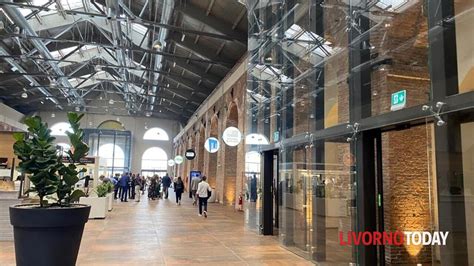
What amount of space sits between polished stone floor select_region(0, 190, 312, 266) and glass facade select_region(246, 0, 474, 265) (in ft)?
2.10

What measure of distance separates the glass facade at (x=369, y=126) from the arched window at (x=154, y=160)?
25.7 meters

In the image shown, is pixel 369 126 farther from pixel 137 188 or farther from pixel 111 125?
pixel 111 125

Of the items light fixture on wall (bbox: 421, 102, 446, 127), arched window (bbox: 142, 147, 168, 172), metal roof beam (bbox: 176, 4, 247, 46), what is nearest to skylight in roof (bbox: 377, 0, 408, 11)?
light fixture on wall (bbox: 421, 102, 446, 127)

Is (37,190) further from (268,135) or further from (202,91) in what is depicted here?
(202,91)

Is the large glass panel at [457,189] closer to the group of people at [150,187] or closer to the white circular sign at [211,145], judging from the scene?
the white circular sign at [211,145]

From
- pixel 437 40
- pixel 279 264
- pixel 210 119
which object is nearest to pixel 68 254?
pixel 279 264

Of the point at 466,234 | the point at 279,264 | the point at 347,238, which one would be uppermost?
the point at 466,234

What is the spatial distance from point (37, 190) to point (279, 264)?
3.41 meters

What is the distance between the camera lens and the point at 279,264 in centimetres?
540

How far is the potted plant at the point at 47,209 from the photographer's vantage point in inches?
137

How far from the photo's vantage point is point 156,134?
33.0 metres

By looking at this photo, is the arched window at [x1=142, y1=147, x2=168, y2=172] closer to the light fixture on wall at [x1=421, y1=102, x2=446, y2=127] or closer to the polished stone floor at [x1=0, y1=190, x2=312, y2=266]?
the polished stone floor at [x1=0, y1=190, x2=312, y2=266]

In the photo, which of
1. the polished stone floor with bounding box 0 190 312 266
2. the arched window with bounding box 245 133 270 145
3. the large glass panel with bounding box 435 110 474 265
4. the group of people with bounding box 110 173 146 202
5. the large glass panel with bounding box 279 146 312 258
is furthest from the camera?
the group of people with bounding box 110 173 146 202

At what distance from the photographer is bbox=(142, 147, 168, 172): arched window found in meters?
32.4
